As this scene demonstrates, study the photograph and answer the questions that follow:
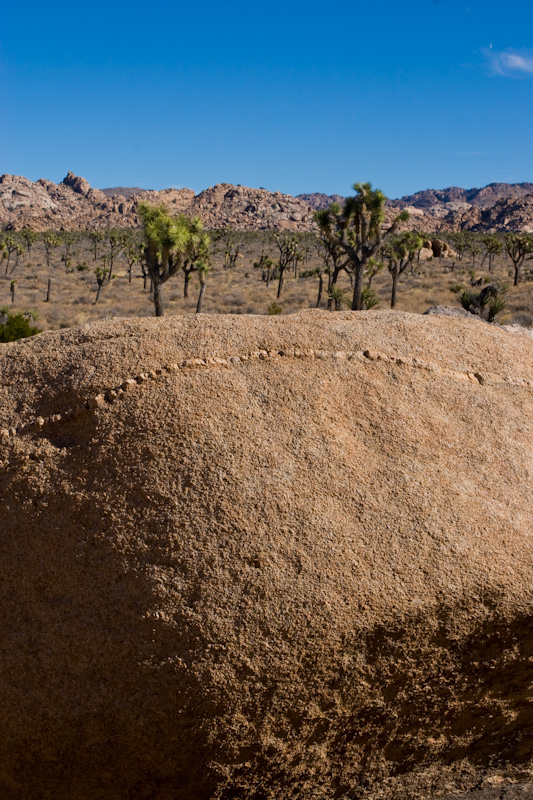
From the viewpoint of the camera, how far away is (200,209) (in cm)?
16025

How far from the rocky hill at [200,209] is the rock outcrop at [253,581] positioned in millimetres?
130442

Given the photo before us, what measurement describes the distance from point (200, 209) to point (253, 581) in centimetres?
16479

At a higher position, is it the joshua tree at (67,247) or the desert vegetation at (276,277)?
the joshua tree at (67,247)

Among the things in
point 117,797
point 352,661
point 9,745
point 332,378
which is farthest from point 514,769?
point 9,745

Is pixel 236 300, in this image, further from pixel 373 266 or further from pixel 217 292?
pixel 373 266

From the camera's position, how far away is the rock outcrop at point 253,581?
335cm

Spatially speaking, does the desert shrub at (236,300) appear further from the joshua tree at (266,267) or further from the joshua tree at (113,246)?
the joshua tree at (113,246)

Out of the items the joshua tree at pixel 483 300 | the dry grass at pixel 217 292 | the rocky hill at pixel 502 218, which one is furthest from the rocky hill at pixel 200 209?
the joshua tree at pixel 483 300

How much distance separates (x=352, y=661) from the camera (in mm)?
3434

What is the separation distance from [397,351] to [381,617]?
1957mm

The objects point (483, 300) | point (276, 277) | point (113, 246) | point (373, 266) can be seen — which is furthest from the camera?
point (113, 246)

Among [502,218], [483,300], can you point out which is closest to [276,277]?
[483,300]

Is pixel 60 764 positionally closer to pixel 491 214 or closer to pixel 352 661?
pixel 352 661

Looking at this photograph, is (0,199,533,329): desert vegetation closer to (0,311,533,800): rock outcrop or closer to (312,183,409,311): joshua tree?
(312,183,409,311): joshua tree
